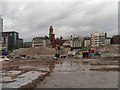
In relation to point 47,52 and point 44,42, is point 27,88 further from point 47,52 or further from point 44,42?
point 44,42

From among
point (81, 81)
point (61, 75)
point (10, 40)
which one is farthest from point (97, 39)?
point (10, 40)

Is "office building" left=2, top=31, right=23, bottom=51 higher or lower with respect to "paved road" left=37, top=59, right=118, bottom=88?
higher

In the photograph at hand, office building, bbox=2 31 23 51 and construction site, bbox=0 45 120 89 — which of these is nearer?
construction site, bbox=0 45 120 89

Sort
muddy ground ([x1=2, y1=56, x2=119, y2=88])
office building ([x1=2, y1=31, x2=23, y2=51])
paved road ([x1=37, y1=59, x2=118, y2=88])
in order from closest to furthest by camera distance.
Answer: paved road ([x1=37, y1=59, x2=118, y2=88])
muddy ground ([x1=2, y1=56, x2=119, y2=88])
office building ([x1=2, y1=31, x2=23, y2=51])

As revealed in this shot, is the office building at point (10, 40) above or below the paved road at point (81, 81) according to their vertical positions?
above

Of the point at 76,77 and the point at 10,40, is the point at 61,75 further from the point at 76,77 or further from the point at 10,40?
the point at 10,40

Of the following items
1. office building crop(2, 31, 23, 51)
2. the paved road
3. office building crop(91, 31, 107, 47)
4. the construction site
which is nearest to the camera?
the paved road

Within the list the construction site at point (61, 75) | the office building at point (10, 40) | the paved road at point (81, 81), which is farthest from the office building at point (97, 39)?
the office building at point (10, 40)

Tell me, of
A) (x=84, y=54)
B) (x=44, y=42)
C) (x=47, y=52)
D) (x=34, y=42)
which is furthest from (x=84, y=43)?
(x=84, y=54)

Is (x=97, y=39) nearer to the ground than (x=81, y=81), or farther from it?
farther from it

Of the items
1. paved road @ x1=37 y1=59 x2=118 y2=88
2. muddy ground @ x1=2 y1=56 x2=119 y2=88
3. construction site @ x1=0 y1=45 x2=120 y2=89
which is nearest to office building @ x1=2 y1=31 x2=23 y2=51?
construction site @ x1=0 y1=45 x2=120 y2=89

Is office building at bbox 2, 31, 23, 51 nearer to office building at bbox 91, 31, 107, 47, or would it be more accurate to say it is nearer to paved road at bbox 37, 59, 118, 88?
A: office building at bbox 91, 31, 107, 47

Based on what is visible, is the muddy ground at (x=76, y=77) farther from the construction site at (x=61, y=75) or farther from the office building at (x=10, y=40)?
the office building at (x=10, y=40)

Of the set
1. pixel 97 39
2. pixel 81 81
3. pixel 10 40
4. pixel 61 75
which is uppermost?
pixel 10 40
